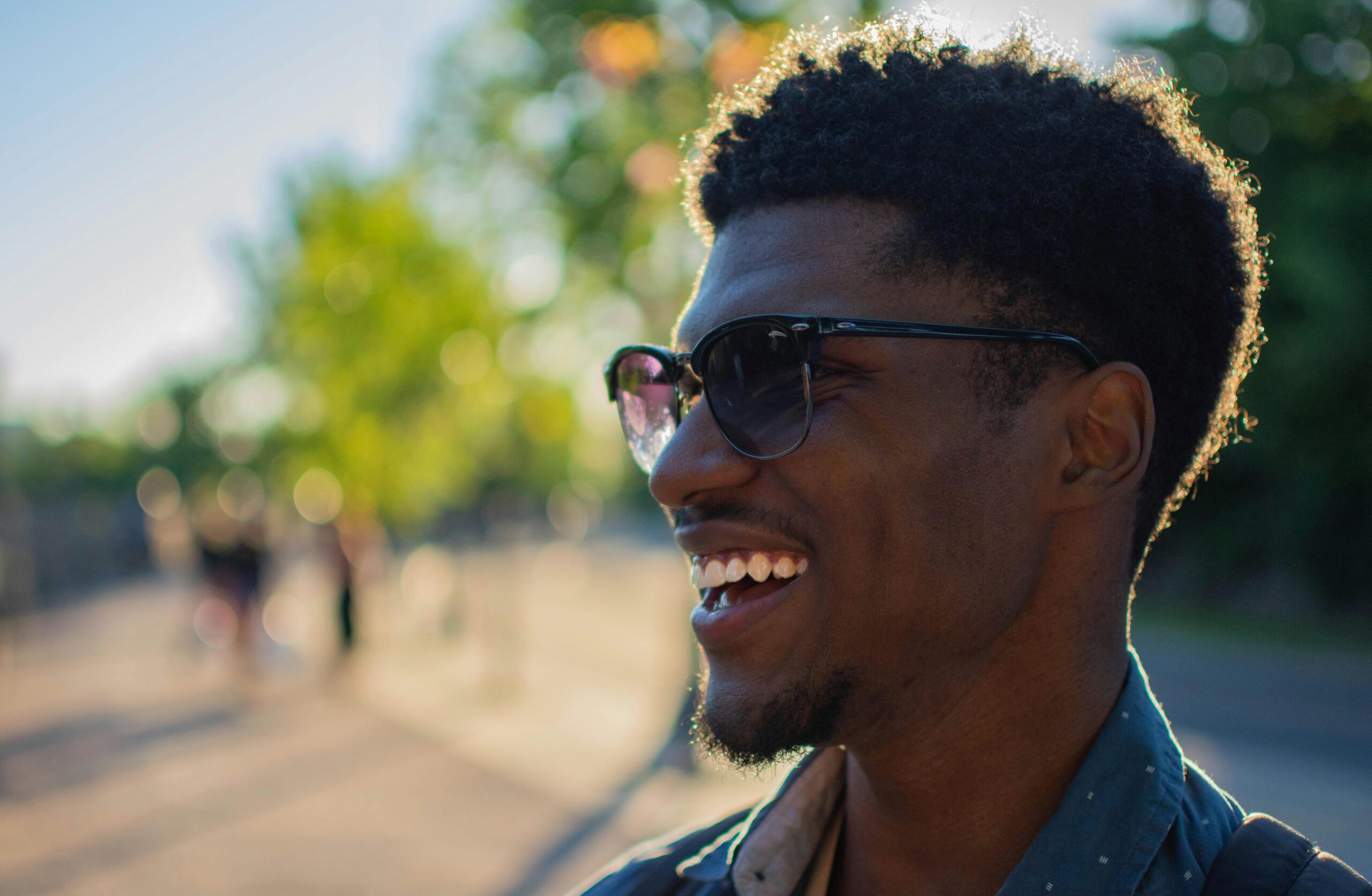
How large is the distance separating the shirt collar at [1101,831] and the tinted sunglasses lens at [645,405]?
31.1 inches

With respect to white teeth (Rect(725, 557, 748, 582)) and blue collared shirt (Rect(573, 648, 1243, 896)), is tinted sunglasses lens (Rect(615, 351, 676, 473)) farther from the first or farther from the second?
blue collared shirt (Rect(573, 648, 1243, 896))

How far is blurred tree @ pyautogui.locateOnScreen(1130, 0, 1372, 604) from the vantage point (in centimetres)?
1346

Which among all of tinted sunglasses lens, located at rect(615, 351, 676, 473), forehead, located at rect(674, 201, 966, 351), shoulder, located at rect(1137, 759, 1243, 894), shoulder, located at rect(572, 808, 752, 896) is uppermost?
forehead, located at rect(674, 201, 966, 351)

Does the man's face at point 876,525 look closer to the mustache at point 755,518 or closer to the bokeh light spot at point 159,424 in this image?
the mustache at point 755,518

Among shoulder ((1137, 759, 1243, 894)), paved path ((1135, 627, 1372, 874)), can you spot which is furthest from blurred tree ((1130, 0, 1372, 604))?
shoulder ((1137, 759, 1243, 894))

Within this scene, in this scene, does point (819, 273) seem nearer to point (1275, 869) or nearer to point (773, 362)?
point (773, 362)

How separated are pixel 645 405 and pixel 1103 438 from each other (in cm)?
91

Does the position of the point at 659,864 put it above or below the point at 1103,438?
below

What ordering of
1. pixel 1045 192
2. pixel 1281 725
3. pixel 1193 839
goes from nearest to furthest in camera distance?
pixel 1193 839, pixel 1045 192, pixel 1281 725

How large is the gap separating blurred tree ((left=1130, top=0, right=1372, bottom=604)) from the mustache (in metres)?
13.8

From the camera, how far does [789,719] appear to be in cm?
160

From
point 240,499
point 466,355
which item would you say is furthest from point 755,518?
point 466,355

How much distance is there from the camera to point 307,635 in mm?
16688

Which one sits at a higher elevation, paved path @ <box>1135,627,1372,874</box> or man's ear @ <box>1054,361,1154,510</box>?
man's ear @ <box>1054,361,1154,510</box>
